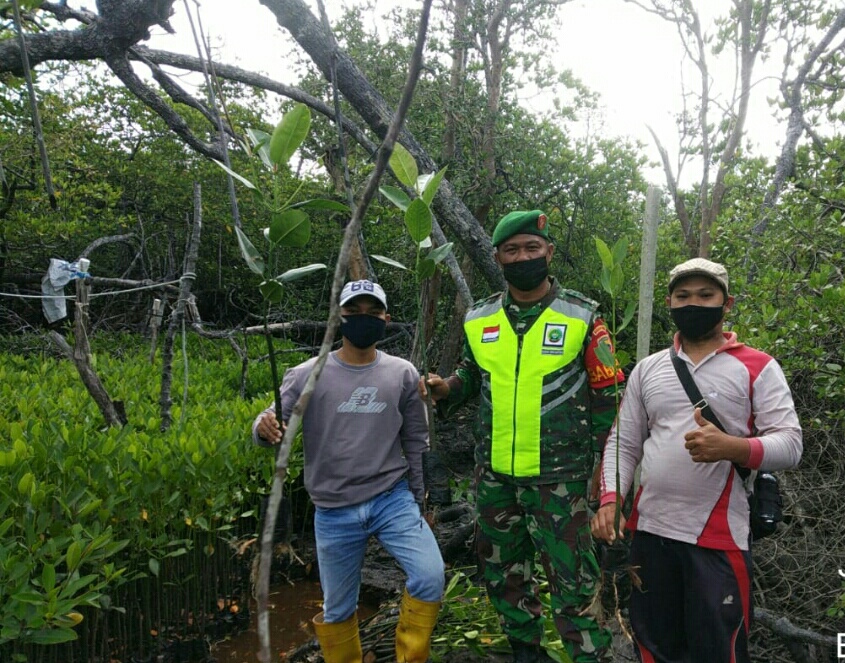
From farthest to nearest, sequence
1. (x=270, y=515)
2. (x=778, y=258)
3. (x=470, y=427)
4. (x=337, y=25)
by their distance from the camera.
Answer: (x=337, y=25)
(x=470, y=427)
(x=778, y=258)
(x=270, y=515)

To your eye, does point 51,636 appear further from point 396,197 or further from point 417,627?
point 396,197

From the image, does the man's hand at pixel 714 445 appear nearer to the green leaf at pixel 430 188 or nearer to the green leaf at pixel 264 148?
the green leaf at pixel 430 188

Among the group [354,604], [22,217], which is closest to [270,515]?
[354,604]

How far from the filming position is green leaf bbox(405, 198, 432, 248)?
5.82 feet

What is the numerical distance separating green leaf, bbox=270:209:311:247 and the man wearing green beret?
123 centimetres

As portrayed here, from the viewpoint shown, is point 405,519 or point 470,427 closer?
point 405,519

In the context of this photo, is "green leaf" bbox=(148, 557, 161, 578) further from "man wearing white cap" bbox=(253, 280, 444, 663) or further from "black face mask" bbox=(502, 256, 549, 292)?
"black face mask" bbox=(502, 256, 549, 292)

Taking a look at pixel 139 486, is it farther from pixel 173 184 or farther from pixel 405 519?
pixel 173 184

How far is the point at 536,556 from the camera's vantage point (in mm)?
2748

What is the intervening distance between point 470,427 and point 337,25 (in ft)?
19.3

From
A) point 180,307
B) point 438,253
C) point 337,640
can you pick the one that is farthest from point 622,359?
point 180,307

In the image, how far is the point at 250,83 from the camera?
422 cm

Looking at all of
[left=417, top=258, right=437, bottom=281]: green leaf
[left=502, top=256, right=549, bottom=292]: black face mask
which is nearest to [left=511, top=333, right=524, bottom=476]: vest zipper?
[left=502, top=256, right=549, bottom=292]: black face mask

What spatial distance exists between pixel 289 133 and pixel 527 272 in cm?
149
